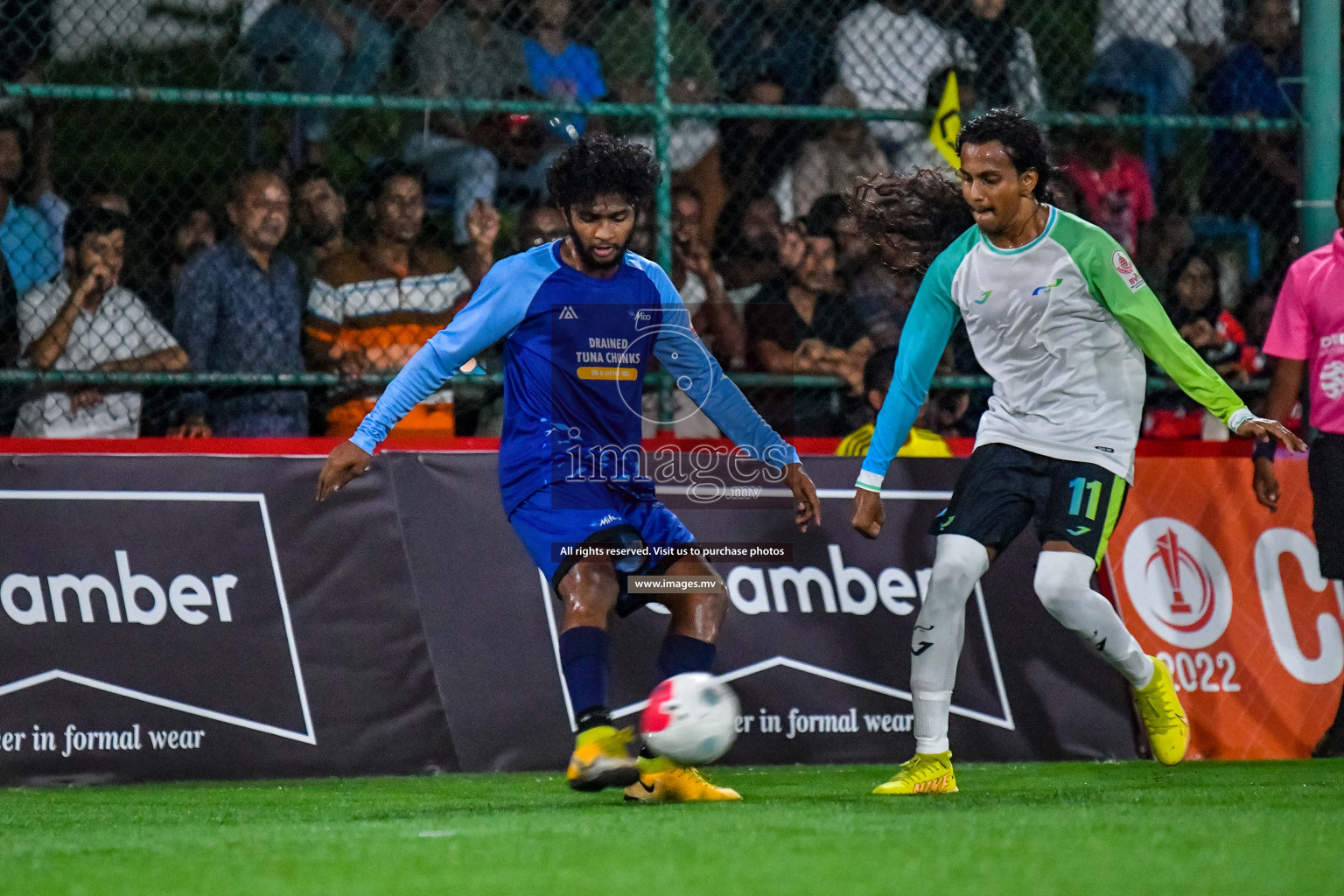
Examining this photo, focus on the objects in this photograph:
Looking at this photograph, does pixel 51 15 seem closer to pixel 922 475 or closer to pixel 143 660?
pixel 143 660

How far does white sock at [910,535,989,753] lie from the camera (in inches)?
221

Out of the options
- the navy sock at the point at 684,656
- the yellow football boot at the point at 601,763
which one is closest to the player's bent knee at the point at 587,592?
the navy sock at the point at 684,656

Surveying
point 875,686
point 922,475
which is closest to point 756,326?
point 922,475

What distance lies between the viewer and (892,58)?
8719mm

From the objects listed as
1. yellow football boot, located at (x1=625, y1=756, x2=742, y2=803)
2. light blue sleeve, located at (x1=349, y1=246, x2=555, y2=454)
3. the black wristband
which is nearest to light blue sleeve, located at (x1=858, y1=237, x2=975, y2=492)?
yellow football boot, located at (x1=625, y1=756, x2=742, y2=803)

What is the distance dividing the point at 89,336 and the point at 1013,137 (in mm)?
4067

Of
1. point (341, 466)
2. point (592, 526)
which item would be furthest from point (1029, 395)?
point (341, 466)

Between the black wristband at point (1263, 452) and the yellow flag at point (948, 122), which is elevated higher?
the yellow flag at point (948, 122)

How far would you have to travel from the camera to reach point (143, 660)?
6.70m

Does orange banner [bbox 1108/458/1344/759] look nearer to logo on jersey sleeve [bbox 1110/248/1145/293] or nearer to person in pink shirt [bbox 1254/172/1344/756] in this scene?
person in pink shirt [bbox 1254/172/1344/756]

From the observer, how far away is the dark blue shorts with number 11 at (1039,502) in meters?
5.73

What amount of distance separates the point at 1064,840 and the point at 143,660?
3.88 metres

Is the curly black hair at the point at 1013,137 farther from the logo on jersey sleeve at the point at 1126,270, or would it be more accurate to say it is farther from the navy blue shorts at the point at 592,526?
the navy blue shorts at the point at 592,526

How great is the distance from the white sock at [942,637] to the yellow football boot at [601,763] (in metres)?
1.03
